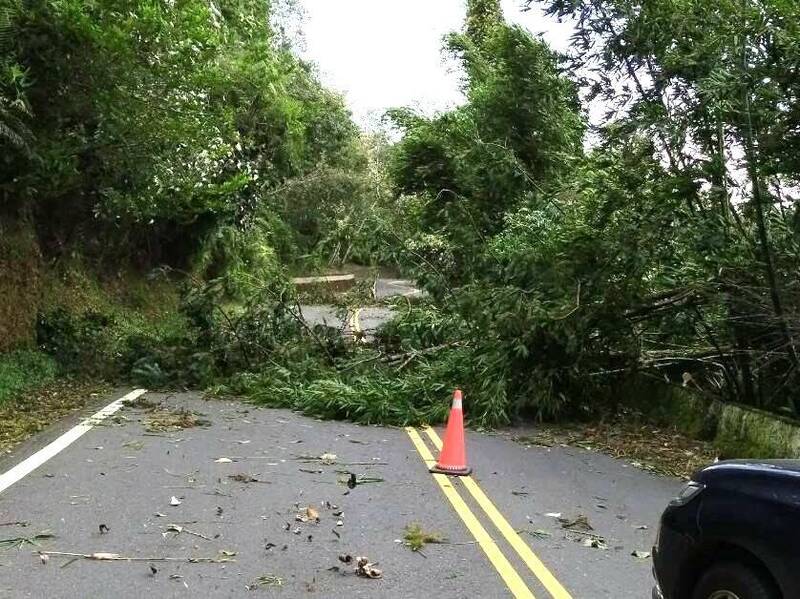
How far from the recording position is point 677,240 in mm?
11117

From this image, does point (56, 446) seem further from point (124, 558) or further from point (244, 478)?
point (124, 558)

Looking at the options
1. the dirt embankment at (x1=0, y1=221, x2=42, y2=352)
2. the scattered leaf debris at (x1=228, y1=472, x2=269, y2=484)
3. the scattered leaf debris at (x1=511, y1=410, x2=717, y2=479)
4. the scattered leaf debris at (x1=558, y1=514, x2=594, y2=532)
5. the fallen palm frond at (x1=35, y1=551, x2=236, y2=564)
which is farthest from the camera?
the dirt embankment at (x1=0, y1=221, x2=42, y2=352)

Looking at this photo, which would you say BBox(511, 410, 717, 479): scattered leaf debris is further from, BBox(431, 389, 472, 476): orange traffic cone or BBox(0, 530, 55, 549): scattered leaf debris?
BBox(0, 530, 55, 549): scattered leaf debris

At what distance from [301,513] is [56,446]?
12.2 feet

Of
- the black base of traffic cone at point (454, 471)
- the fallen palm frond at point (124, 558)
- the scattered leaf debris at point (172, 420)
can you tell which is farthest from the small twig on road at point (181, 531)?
the scattered leaf debris at point (172, 420)

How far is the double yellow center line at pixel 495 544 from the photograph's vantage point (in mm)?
5648

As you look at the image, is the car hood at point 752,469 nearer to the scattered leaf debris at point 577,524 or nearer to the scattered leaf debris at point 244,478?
the scattered leaf debris at point 577,524

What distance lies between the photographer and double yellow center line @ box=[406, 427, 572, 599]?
5648 millimetres

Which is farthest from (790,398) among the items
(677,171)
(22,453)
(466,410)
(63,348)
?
(63,348)

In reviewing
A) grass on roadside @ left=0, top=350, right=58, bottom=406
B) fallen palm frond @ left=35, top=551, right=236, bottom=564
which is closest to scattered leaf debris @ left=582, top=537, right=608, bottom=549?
fallen palm frond @ left=35, top=551, right=236, bottom=564

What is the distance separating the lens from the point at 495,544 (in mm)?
6539

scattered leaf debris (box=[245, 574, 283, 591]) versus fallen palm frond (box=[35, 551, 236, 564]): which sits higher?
fallen palm frond (box=[35, 551, 236, 564])

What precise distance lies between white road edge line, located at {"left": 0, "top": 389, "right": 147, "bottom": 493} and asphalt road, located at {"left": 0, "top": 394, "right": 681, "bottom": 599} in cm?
11

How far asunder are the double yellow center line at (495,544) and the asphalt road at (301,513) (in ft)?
0.15
